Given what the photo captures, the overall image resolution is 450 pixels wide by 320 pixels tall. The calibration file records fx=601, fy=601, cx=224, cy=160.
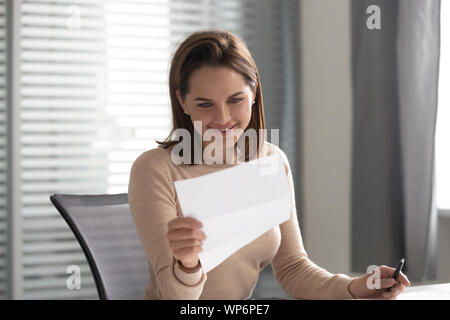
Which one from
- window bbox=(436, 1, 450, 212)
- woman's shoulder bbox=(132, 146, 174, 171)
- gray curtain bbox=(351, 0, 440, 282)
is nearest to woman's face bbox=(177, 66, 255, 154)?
woman's shoulder bbox=(132, 146, 174, 171)

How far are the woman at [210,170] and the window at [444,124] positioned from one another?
1214 millimetres

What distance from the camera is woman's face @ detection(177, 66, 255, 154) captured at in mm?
910

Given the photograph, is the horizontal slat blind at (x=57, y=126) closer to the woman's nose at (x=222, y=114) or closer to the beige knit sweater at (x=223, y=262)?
the beige knit sweater at (x=223, y=262)

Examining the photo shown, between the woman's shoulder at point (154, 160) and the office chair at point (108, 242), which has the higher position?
the woman's shoulder at point (154, 160)

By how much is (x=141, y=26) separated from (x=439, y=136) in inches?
53.7

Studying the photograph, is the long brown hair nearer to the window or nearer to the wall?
the window

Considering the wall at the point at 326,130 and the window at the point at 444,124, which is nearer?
the window at the point at 444,124

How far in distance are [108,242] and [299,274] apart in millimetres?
364

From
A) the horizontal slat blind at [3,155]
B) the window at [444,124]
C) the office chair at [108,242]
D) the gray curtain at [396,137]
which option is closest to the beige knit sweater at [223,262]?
the office chair at [108,242]

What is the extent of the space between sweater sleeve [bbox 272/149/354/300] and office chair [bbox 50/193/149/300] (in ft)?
0.91

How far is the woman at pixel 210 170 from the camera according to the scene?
886 millimetres

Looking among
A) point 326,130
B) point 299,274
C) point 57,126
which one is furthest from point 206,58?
point 326,130
